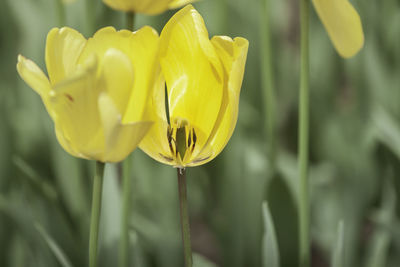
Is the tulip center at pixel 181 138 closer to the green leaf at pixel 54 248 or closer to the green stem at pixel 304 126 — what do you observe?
the green stem at pixel 304 126

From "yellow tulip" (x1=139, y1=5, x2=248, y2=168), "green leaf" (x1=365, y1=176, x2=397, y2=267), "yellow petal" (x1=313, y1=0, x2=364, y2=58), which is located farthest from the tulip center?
"green leaf" (x1=365, y1=176, x2=397, y2=267)

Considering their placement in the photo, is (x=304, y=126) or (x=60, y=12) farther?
(x=60, y=12)

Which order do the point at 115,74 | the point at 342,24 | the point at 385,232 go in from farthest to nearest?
the point at 385,232 → the point at 342,24 → the point at 115,74

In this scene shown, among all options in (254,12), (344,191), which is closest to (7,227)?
(344,191)

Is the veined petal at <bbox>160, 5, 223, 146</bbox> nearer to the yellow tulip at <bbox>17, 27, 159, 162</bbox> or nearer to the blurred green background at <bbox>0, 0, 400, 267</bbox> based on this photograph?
the yellow tulip at <bbox>17, 27, 159, 162</bbox>

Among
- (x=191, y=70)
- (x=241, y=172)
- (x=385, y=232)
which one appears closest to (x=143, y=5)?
(x=191, y=70)

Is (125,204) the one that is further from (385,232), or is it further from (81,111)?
(385,232)
